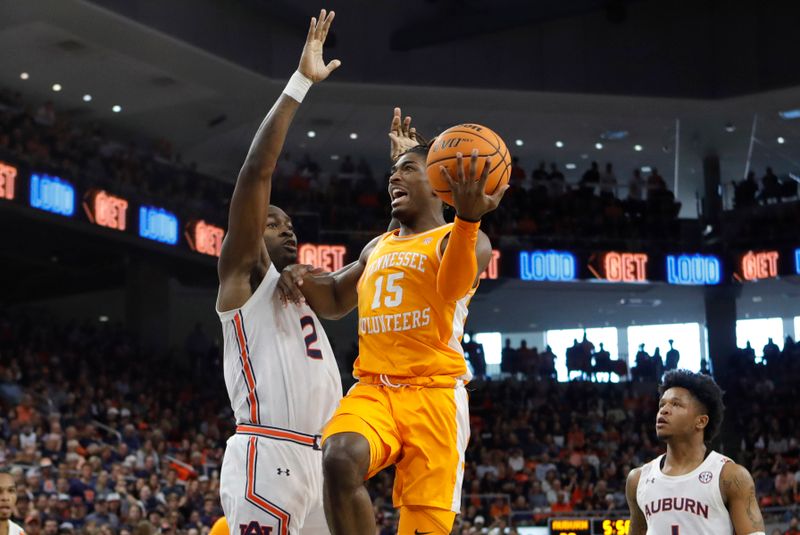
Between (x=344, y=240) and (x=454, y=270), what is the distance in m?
21.8

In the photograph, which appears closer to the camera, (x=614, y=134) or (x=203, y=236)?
(x=203, y=236)

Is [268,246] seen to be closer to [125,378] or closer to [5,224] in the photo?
[125,378]

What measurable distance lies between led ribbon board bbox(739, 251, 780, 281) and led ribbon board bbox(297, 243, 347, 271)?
416 inches

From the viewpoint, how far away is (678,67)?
29016 mm

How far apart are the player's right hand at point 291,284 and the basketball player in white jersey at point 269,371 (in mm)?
43

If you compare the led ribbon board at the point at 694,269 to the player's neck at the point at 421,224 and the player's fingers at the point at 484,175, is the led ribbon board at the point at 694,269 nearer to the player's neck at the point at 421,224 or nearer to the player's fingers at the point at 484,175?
the player's neck at the point at 421,224

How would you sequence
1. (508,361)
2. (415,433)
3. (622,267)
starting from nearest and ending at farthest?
(415,433) → (622,267) → (508,361)

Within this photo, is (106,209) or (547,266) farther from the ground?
(106,209)

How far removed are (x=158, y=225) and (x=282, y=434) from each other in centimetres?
1986

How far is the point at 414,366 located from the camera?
545 centimetres

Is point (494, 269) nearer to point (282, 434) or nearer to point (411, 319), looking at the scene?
point (282, 434)

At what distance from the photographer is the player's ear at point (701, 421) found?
6.56 m

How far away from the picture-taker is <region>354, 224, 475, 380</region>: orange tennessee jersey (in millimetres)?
5477

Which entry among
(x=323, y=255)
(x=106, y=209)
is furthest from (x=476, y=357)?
(x=106, y=209)
